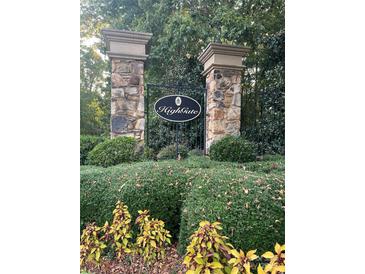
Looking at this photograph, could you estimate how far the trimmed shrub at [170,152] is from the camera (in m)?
2.42

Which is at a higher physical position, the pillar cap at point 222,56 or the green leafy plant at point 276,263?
the pillar cap at point 222,56

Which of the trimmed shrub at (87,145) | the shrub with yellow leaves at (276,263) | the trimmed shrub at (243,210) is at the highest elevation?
the trimmed shrub at (87,145)

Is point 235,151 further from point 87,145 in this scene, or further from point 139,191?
point 87,145

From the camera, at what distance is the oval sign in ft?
7.38

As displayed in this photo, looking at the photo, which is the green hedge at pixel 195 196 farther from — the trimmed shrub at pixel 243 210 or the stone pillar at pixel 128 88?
the stone pillar at pixel 128 88

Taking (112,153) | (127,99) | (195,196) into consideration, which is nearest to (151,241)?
(195,196)

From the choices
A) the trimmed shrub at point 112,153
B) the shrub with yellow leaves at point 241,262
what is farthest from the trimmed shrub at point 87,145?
the shrub with yellow leaves at point 241,262

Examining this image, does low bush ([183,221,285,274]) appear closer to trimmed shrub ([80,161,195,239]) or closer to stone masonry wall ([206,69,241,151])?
trimmed shrub ([80,161,195,239])

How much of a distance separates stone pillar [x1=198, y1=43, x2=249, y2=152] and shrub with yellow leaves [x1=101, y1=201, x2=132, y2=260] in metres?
0.94

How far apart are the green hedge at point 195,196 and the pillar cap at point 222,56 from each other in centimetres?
69
